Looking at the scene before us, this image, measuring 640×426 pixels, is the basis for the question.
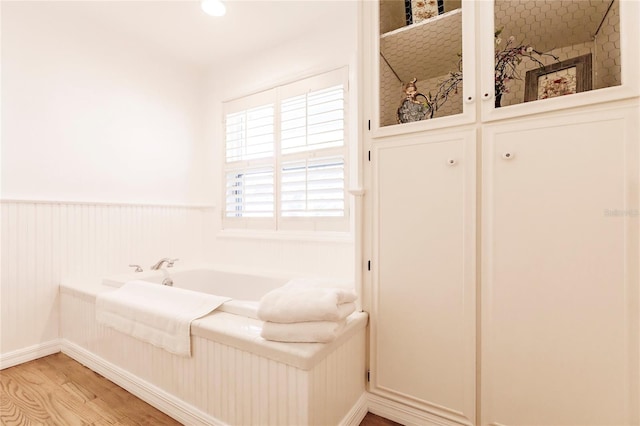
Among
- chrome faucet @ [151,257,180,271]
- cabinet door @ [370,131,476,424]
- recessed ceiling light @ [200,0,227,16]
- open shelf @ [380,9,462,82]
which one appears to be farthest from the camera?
chrome faucet @ [151,257,180,271]

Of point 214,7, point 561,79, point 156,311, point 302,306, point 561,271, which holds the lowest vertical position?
point 156,311

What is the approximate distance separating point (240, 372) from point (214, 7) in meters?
2.38

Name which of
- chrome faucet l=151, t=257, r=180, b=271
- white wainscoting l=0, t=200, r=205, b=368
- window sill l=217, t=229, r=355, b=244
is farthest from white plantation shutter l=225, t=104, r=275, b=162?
chrome faucet l=151, t=257, r=180, b=271

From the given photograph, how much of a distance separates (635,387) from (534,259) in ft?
1.61

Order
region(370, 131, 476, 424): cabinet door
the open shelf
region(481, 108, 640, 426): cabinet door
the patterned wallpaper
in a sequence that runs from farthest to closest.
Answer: the open shelf < region(370, 131, 476, 424): cabinet door < the patterned wallpaper < region(481, 108, 640, 426): cabinet door

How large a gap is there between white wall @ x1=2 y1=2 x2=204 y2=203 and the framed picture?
2.89 meters

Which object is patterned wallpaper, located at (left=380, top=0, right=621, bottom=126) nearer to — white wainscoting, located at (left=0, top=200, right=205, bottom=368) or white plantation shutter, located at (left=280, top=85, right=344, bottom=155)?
white plantation shutter, located at (left=280, top=85, right=344, bottom=155)

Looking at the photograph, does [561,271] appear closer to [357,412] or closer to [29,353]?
[357,412]

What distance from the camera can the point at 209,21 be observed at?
94.8 inches

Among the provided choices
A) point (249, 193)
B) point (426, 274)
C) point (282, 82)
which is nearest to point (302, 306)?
point (426, 274)

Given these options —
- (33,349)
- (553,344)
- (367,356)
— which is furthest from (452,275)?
(33,349)

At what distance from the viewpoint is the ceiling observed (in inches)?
87.6

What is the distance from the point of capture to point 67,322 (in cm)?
216

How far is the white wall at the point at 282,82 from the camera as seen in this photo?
228 centimetres
